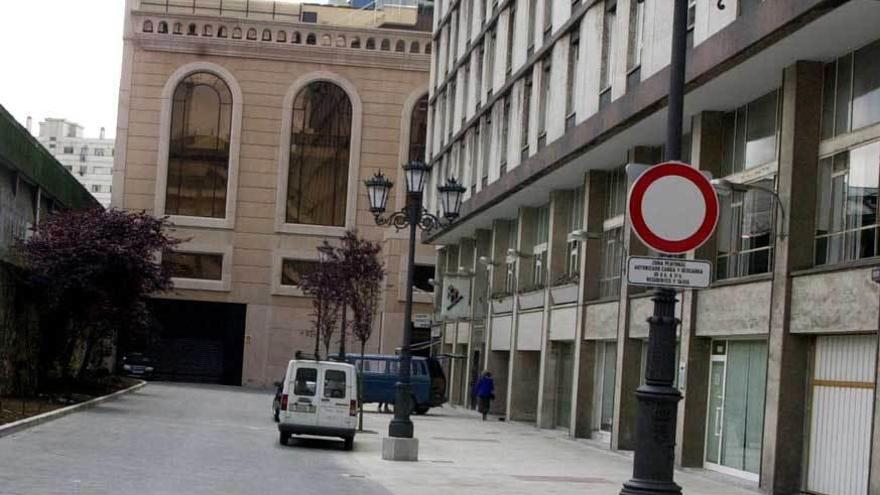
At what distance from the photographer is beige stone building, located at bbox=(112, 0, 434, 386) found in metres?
68.6

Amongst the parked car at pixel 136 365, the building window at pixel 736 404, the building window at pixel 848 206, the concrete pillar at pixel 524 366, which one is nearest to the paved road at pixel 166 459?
the building window at pixel 736 404

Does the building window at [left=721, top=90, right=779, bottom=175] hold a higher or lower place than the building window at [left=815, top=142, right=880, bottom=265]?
higher

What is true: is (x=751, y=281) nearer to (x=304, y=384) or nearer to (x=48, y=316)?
(x=304, y=384)

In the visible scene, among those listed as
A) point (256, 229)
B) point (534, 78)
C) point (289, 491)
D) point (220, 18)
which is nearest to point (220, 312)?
point (256, 229)

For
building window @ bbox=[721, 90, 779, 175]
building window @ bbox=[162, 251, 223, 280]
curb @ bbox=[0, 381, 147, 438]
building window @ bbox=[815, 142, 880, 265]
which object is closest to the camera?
building window @ bbox=[815, 142, 880, 265]

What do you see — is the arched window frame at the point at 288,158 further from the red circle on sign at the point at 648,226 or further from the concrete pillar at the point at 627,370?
the red circle on sign at the point at 648,226

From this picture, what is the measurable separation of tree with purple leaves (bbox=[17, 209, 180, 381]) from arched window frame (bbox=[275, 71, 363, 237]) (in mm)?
28032

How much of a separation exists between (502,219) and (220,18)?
27685 millimetres

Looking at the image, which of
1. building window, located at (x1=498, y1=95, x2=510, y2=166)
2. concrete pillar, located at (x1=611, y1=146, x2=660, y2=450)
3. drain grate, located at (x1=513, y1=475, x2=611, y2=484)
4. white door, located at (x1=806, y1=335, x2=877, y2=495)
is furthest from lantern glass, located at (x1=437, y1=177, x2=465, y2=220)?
building window, located at (x1=498, y1=95, x2=510, y2=166)

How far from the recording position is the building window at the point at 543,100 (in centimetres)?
3809

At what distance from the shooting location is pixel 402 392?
25.6 meters

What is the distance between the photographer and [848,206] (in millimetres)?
21078

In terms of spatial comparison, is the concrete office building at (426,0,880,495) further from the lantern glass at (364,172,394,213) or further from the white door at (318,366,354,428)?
the white door at (318,366,354,428)

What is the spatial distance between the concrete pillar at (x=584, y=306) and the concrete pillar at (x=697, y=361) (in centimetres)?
842
